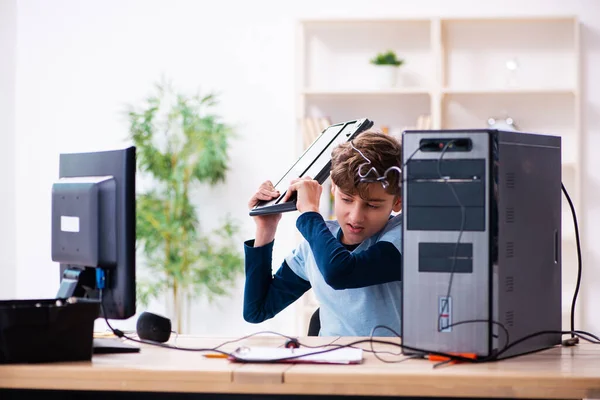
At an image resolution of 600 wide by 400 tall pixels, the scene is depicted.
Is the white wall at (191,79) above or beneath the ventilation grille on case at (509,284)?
above

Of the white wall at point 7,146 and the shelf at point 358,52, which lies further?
the white wall at point 7,146

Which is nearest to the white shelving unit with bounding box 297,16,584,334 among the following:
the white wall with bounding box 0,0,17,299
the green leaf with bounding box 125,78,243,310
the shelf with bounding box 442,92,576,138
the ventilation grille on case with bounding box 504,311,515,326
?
the shelf with bounding box 442,92,576,138

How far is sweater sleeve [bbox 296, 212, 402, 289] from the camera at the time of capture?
6.06 feet

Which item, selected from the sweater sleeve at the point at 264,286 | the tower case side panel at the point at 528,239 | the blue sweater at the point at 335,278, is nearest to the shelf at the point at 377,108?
the blue sweater at the point at 335,278

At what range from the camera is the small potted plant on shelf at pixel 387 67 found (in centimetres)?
435

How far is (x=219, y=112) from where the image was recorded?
15.3 ft

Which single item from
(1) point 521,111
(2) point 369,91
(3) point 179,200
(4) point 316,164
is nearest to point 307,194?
(4) point 316,164

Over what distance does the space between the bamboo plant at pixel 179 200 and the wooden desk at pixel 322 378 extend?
2844 mm

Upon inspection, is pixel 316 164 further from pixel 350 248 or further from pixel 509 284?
pixel 509 284

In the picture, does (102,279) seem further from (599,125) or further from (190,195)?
(599,125)

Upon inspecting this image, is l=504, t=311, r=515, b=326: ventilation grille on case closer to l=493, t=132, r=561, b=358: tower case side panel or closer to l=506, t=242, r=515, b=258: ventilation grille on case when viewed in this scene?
l=493, t=132, r=561, b=358: tower case side panel

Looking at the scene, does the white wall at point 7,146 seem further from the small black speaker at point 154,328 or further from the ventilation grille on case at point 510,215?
the ventilation grille on case at point 510,215

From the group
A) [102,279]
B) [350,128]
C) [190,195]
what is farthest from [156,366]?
[190,195]

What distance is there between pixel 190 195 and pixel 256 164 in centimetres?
41
